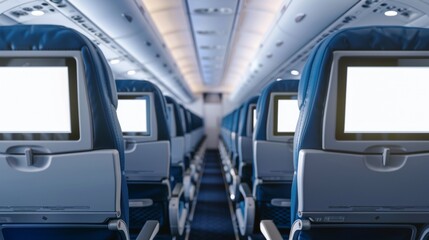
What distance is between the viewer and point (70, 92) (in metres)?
1.47

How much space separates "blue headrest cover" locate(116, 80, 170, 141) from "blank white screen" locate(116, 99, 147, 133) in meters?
0.11

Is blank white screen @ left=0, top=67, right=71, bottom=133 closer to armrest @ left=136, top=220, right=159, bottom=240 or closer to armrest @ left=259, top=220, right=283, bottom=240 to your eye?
armrest @ left=136, top=220, right=159, bottom=240

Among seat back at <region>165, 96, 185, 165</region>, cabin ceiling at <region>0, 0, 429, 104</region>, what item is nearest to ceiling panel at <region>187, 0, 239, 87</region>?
cabin ceiling at <region>0, 0, 429, 104</region>

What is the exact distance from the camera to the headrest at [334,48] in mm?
1485

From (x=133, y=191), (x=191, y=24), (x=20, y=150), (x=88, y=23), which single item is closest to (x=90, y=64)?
(x=20, y=150)

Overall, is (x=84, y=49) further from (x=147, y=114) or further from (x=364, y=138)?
(x=147, y=114)

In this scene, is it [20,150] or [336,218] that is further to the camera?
[336,218]

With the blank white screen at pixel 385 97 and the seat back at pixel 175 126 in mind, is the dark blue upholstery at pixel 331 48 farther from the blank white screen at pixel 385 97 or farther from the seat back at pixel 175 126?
the seat back at pixel 175 126

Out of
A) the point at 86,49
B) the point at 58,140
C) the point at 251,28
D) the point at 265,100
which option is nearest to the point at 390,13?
the point at 265,100

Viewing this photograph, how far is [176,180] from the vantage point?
449 centimetres

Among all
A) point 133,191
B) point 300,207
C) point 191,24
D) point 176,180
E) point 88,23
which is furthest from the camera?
point 191,24

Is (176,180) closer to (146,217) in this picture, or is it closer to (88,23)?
(146,217)

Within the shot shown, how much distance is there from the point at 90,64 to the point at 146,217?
225cm

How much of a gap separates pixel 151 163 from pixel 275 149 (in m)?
1.26
